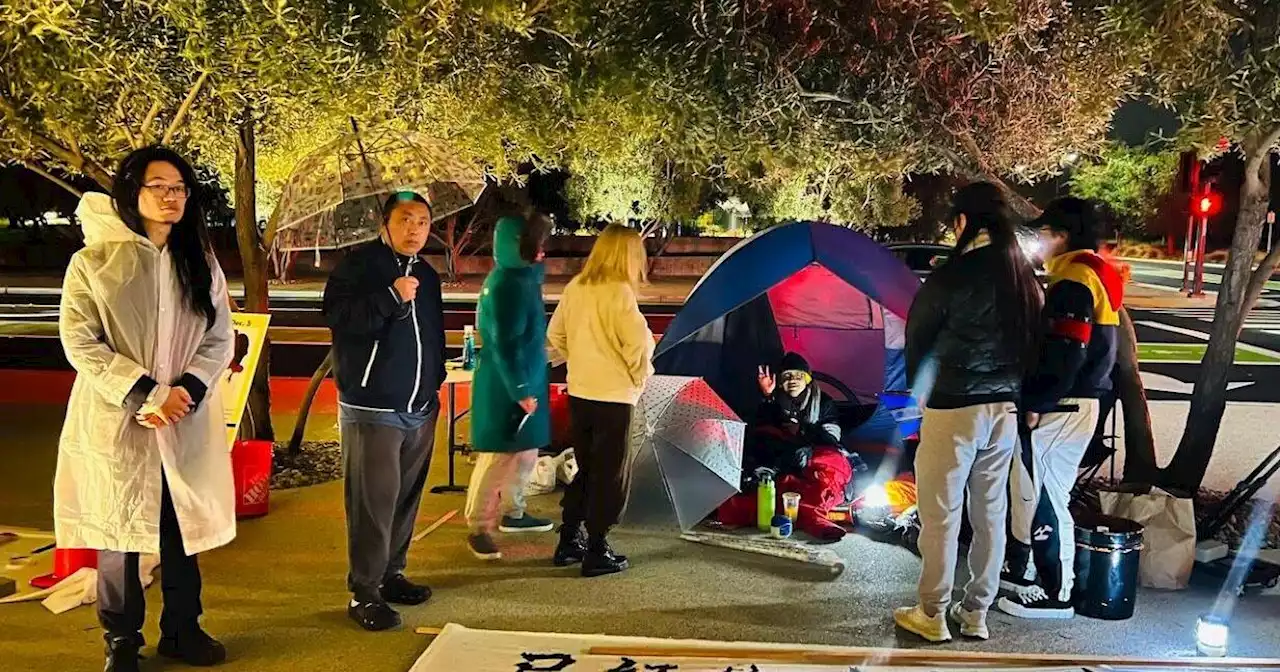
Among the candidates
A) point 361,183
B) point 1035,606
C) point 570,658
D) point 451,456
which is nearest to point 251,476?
point 451,456

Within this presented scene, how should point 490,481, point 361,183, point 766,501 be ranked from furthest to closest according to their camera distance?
1. point 766,501
2. point 361,183
3. point 490,481

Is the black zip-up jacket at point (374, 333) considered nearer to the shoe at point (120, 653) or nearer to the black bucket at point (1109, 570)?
the shoe at point (120, 653)

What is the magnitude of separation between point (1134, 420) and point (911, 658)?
8.79 ft

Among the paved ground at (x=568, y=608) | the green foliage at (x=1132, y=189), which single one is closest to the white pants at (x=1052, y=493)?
the paved ground at (x=568, y=608)

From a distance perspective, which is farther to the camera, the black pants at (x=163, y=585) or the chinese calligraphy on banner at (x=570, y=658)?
the chinese calligraphy on banner at (x=570, y=658)

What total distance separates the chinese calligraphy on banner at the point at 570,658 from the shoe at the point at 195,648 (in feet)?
2.54

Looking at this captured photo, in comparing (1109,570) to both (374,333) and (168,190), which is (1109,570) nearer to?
(374,333)

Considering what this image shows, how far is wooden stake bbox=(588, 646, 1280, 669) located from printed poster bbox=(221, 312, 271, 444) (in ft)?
8.05

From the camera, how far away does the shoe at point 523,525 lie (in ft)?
17.6

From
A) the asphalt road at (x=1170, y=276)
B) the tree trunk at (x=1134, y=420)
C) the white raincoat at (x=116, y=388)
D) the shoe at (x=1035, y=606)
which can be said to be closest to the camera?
the white raincoat at (x=116, y=388)

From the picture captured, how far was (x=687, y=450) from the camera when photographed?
519 cm

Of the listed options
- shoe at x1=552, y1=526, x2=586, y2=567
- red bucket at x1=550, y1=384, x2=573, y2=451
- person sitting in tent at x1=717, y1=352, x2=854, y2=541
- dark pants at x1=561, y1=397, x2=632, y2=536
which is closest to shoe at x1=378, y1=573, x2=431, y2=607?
shoe at x1=552, y1=526, x2=586, y2=567

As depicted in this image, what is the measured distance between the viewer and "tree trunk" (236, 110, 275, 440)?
6.26 metres

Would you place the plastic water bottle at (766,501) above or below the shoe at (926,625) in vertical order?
above
